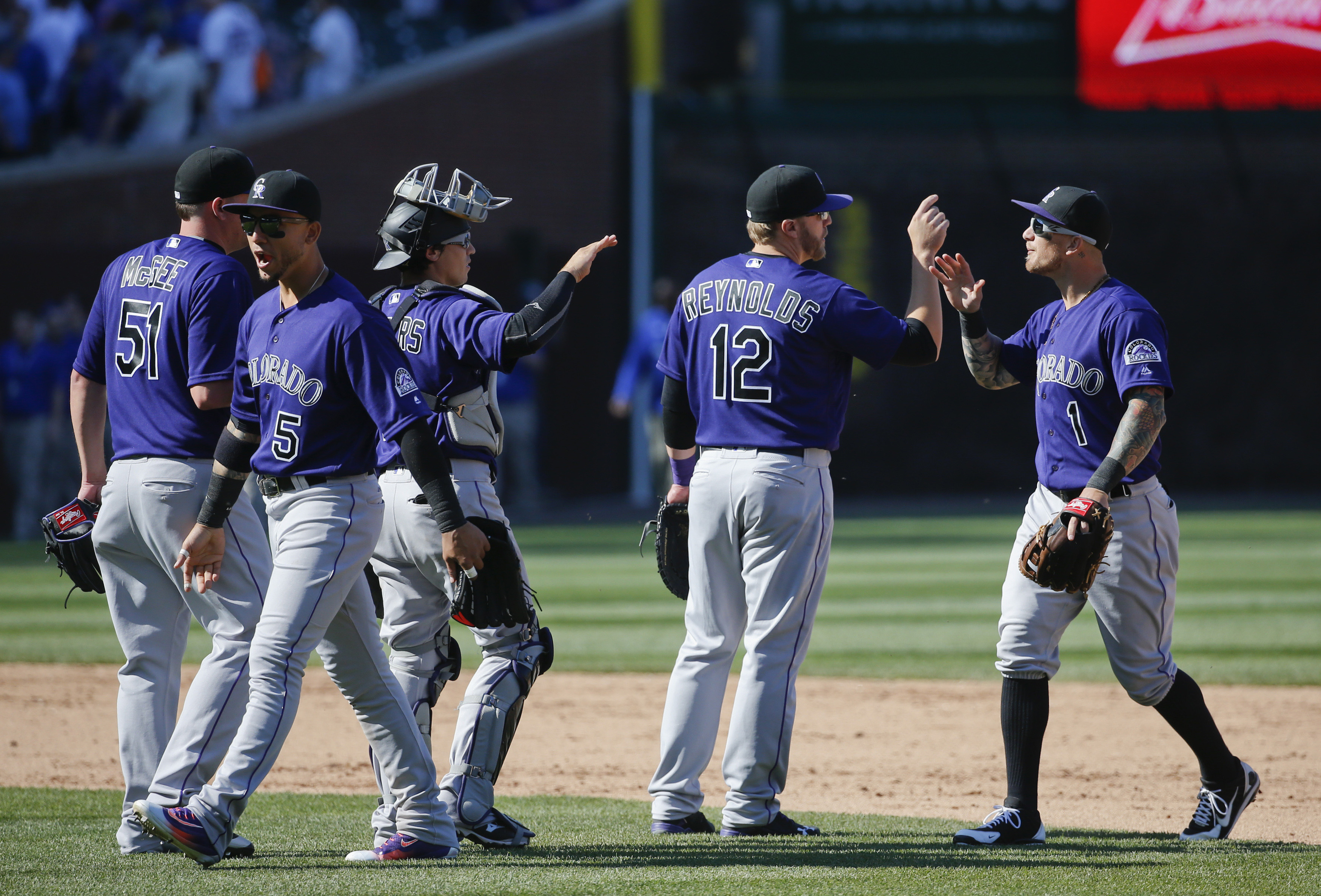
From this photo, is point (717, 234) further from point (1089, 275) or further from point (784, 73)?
point (1089, 275)

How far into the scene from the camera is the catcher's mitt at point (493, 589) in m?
4.38

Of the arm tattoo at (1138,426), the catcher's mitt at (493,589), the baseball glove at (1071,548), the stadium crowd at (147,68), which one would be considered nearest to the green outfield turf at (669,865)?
the catcher's mitt at (493,589)

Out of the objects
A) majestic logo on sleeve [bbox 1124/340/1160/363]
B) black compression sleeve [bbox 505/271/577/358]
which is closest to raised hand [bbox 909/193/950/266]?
majestic logo on sleeve [bbox 1124/340/1160/363]

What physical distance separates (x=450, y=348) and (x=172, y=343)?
0.83 m

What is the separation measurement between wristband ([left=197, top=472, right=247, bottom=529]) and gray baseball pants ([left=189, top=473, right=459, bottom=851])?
0.13 meters

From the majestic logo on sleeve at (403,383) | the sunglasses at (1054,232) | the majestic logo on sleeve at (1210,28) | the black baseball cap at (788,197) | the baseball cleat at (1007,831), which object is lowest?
the baseball cleat at (1007,831)

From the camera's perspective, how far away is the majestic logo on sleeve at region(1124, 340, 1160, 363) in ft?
15.1

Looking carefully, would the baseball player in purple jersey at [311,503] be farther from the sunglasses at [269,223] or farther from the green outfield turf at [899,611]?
the green outfield turf at [899,611]

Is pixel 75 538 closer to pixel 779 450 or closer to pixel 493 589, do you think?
pixel 493 589

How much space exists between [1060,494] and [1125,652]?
524 mm

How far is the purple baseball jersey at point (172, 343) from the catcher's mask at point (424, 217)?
0.46 metres

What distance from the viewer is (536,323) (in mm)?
4391

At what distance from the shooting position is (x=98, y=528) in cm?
455

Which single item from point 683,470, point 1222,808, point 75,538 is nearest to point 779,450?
point 683,470
